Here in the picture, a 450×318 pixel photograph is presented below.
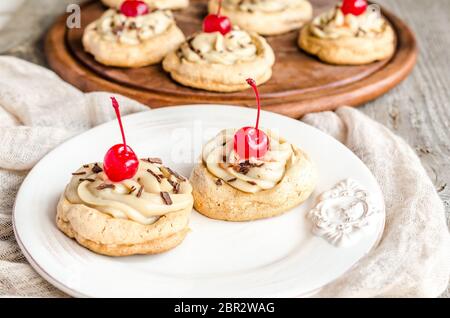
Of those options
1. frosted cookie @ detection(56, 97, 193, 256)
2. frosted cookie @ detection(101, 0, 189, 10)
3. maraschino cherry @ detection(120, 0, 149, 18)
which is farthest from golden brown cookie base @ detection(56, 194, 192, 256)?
frosted cookie @ detection(101, 0, 189, 10)

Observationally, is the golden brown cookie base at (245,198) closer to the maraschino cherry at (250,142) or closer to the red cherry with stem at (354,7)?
the maraschino cherry at (250,142)

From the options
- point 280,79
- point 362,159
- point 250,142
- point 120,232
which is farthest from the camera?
point 280,79

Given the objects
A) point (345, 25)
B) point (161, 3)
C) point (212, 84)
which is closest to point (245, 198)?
point (212, 84)

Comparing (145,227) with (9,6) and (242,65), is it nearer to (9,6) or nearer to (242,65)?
(242,65)

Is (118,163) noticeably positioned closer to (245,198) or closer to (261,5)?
(245,198)

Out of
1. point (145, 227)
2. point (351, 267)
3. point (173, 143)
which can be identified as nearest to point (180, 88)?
point (173, 143)

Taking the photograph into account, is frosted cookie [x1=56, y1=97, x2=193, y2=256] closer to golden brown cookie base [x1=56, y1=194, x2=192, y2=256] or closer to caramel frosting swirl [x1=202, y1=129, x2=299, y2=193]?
golden brown cookie base [x1=56, y1=194, x2=192, y2=256]
